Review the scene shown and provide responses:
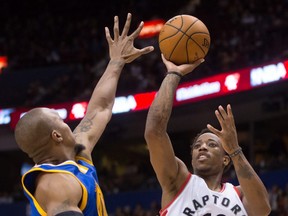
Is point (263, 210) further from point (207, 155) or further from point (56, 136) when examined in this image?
point (56, 136)

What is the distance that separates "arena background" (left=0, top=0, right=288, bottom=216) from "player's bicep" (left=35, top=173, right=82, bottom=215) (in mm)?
7575

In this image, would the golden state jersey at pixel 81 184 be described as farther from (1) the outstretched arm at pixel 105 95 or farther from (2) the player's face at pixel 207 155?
(2) the player's face at pixel 207 155

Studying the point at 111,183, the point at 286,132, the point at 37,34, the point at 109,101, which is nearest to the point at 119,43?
the point at 109,101

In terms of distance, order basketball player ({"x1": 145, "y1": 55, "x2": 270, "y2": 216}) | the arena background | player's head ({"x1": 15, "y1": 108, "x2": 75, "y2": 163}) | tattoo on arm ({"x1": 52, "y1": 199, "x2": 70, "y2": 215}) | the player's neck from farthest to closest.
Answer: the arena background, the player's neck, basketball player ({"x1": 145, "y1": 55, "x2": 270, "y2": 216}), player's head ({"x1": 15, "y1": 108, "x2": 75, "y2": 163}), tattoo on arm ({"x1": 52, "y1": 199, "x2": 70, "y2": 215})

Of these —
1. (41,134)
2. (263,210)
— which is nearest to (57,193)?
(41,134)

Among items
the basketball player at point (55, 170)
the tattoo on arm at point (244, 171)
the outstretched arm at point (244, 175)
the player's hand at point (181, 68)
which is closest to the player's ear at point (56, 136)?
the basketball player at point (55, 170)

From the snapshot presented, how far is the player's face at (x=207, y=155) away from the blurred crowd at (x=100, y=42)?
779 cm

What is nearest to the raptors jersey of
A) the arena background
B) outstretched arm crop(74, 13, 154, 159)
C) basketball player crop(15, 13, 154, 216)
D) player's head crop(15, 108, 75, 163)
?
outstretched arm crop(74, 13, 154, 159)

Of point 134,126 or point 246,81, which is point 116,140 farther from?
point 246,81

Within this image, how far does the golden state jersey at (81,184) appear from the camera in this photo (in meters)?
2.82

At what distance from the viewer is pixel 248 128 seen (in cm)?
1555

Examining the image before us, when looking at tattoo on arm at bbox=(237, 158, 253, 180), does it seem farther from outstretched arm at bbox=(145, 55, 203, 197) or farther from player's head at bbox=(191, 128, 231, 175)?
outstretched arm at bbox=(145, 55, 203, 197)

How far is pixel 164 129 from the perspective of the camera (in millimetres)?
3725

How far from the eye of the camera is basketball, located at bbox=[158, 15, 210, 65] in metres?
3.90
